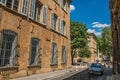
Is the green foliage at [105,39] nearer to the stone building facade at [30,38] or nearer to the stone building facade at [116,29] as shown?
the stone building facade at [30,38]

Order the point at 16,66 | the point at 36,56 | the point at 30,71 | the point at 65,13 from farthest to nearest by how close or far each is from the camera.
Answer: the point at 65,13 < the point at 36,56 < the point at 30,71 < the point at 16,66

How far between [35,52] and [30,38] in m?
1.93

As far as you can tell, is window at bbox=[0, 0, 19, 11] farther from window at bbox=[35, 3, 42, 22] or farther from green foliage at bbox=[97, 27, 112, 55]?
green foliage at bbox=[97, 27, 112, 55]

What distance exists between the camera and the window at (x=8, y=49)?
11.1m

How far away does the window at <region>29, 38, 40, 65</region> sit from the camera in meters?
15.0

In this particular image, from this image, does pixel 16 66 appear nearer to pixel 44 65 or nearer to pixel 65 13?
pixel 44 65

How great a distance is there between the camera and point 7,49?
1164 cm

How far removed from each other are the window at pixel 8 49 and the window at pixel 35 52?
2616mm

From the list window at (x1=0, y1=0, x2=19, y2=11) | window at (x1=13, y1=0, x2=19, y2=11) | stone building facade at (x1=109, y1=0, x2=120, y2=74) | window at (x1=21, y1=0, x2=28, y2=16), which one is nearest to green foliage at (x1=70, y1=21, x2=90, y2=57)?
stone building facade at (x1=109, y1=0, x2=120, y2=74)

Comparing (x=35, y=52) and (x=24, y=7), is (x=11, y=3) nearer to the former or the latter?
(x=24, y=7)

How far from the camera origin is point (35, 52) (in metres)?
15.6

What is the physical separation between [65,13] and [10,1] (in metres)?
13.8

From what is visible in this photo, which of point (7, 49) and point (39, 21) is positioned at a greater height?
point (39, 21)

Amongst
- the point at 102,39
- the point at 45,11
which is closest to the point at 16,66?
the point at 45,11
